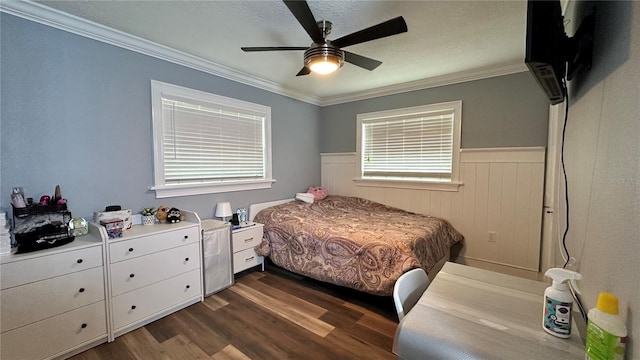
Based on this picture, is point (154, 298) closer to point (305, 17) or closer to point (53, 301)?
point (53, 301)

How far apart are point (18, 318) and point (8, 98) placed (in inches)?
57.7

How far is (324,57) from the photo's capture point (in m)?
1.87

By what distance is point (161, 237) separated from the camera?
2.11 m

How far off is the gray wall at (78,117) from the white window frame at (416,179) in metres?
2.30

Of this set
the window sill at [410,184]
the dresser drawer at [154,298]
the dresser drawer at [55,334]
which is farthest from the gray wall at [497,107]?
the dresser drawer at [55,334]

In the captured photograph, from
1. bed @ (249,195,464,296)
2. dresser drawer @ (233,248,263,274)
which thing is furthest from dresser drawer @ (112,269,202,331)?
bed @ (249,195,464,296)

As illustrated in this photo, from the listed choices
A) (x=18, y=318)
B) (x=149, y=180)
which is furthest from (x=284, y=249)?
(x=18, y=318)

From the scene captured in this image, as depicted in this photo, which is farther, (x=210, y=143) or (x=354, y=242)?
(x=210, y=143)

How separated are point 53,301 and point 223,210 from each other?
1.47 meters

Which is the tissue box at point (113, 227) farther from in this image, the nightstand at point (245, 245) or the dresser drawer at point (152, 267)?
the nightstand at point (245, 245)

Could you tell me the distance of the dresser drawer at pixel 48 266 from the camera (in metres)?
1.48

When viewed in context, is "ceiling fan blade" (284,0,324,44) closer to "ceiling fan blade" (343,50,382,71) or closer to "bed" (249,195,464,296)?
"ceiling fan blade" (343,50,382,71)

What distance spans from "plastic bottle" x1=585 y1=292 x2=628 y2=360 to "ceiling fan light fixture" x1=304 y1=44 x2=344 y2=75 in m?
1.85

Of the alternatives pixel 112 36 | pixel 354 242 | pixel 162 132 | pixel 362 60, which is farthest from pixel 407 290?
pixel 112 36
